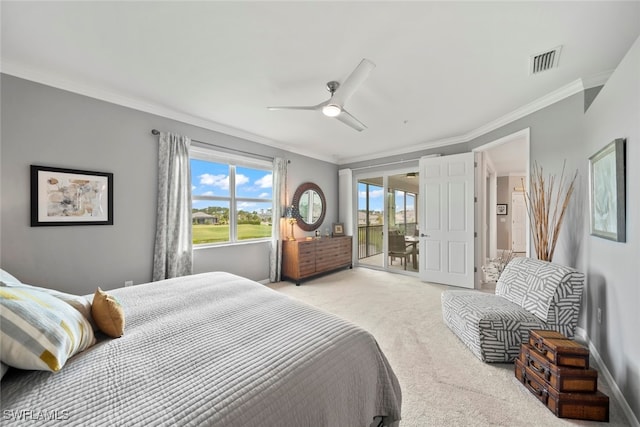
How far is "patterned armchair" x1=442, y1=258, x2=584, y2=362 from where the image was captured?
1.95 metres

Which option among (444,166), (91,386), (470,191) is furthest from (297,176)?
(91,386)

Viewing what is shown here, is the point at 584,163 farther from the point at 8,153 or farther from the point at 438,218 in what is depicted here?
the point at 8,153

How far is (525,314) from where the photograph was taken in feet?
6.75

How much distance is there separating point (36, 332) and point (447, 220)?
4613mm

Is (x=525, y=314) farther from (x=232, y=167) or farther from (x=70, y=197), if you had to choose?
(x=70, y=197)

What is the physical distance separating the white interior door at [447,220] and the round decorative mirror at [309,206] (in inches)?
82.0

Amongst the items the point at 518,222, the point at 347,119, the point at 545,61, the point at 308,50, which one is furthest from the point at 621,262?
the point at 518,222

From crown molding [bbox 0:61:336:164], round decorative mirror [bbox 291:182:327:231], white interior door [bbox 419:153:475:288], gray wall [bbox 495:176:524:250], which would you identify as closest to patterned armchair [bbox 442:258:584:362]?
white interior door [bbox 419:153:475:288]

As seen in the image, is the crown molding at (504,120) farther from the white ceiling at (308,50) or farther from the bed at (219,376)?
the bed at (219,376)

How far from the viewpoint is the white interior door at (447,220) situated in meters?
3.89

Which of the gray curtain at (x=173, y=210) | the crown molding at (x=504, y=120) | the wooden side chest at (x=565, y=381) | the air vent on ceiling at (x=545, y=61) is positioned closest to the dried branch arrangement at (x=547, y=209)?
the crown molding at (x=504, y=120)

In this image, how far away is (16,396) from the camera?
2.58ft

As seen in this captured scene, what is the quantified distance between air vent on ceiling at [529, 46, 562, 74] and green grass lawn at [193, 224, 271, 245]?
4.00m

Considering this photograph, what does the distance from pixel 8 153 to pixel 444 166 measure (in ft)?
17.6
